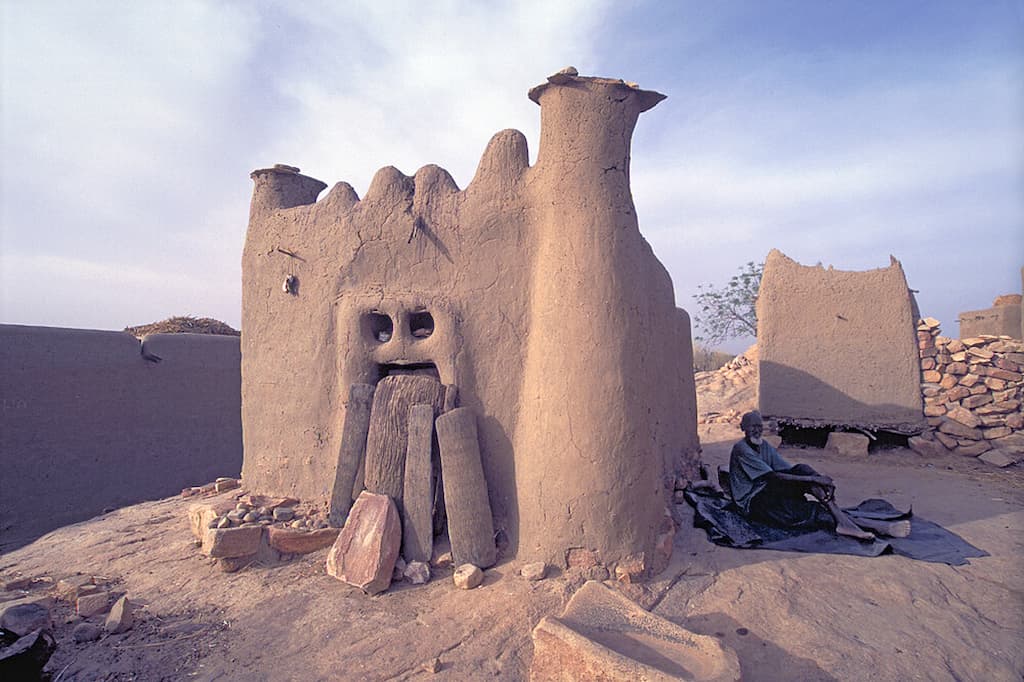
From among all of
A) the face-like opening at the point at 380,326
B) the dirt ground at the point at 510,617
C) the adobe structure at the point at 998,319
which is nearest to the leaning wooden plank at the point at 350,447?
the dirt ground at the point at 510,617

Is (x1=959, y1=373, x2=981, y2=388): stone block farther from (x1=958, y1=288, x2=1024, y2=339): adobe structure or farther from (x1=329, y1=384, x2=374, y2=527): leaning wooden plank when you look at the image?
(x1=329, y1=384, x2=374, y2=527): leaning wooden plank

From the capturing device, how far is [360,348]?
4.69m

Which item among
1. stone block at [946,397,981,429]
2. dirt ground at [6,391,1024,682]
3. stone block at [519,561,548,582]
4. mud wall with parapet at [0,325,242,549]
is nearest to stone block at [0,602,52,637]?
dirt ground at [6,391,1024,682]

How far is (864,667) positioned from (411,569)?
2638 millimetres

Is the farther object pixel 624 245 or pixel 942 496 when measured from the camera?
pixel 942 496

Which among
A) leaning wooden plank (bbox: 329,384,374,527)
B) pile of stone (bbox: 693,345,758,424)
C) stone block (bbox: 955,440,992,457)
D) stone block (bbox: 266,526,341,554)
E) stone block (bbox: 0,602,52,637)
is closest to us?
stone block (bbox: 0,602,52,637)

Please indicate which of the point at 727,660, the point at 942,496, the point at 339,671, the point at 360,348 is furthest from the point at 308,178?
the point at 942,496

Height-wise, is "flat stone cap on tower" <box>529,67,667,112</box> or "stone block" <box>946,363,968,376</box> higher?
"flat stone cap on tower" <box>529,67,667,112</box>

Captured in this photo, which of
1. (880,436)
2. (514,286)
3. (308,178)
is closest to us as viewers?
(514,286)

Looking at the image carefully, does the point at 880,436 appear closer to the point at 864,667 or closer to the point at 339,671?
the point at 864,667

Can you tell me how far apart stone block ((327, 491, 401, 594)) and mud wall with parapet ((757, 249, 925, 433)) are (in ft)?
21.6

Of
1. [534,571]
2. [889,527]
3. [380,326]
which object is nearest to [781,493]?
[889,527]

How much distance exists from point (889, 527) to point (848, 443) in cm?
401

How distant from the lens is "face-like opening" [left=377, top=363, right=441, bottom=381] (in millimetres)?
4711
